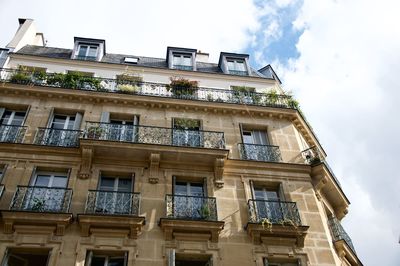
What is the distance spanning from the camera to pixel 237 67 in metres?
18.4

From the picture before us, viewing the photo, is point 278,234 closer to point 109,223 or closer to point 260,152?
point 260,152

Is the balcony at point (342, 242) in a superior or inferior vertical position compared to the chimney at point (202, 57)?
inferior

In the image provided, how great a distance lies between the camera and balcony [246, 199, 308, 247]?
36.1 feet

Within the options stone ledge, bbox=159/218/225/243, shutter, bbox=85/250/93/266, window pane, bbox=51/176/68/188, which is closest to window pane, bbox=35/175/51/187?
window pane, bbox=51/176/68/188

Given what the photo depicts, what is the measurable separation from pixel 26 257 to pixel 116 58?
10347mm

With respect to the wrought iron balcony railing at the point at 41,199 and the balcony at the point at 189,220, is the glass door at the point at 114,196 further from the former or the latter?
the balcony at the point at 189,220

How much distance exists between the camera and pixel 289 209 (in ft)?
39.0

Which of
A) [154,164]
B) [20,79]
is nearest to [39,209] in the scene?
[154,164]

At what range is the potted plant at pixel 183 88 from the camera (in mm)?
15422

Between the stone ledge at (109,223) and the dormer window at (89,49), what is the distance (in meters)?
8.73

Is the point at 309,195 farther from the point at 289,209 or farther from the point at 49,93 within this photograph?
the point at 49,93

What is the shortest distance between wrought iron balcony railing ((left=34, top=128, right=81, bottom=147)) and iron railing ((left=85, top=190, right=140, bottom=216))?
7.03ft

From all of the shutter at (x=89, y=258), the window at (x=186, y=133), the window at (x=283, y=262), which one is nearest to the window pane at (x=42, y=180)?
the shutter at (x=89, y=258)

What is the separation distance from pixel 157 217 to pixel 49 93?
614 centimetres
